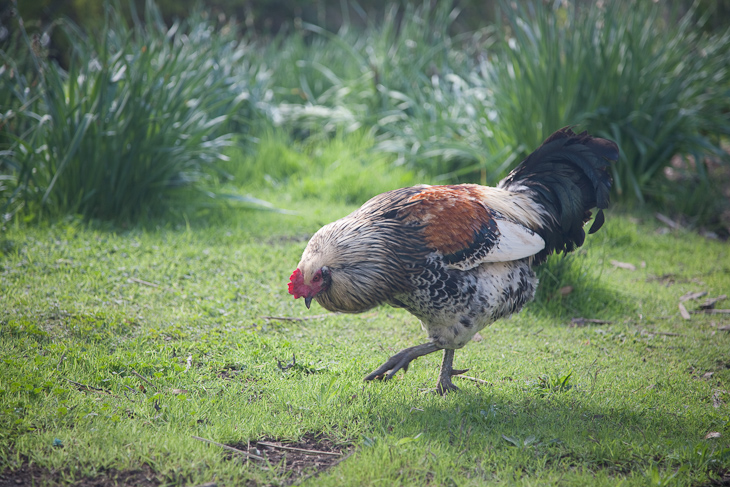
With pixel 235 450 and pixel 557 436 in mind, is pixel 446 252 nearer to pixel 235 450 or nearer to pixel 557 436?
pixel 557 436

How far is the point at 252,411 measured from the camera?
3.19 meters

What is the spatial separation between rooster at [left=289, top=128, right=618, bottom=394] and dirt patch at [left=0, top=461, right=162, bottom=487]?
1.22m

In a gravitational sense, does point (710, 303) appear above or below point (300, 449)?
above

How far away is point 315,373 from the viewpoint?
3.76m

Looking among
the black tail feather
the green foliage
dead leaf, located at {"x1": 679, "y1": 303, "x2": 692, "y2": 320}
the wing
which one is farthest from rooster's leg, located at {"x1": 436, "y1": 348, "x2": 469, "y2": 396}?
the green foliage

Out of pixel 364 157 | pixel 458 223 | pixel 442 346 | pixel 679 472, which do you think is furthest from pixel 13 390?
pixel 364 157

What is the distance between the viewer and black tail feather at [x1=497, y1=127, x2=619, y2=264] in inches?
149

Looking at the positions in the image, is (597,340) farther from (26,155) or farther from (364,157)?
(26,155)

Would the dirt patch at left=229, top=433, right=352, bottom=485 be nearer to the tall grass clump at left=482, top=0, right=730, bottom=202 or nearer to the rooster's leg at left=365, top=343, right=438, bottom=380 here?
the rooster's leg at left=365, top=343, right=438, bottom=380

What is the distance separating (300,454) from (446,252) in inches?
54.2

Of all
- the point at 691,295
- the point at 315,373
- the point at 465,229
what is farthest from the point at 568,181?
the point at 691,295

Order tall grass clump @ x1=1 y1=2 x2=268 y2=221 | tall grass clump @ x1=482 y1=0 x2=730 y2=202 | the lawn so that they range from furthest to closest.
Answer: tall grass clump @ x1=482 y1=0 x2=730 y2=202 < tall grass clump @ x1=1 y1=2 x2=268 y2=221 < the lawn

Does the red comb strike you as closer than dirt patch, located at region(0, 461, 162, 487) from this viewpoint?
No

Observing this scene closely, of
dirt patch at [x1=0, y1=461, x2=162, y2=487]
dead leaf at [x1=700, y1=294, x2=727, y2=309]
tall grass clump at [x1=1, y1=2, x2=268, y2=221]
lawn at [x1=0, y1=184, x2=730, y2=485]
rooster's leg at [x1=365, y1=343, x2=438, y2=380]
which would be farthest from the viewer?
tall grass clump at [x1=1, y1=2, x2=268, y2=221]
